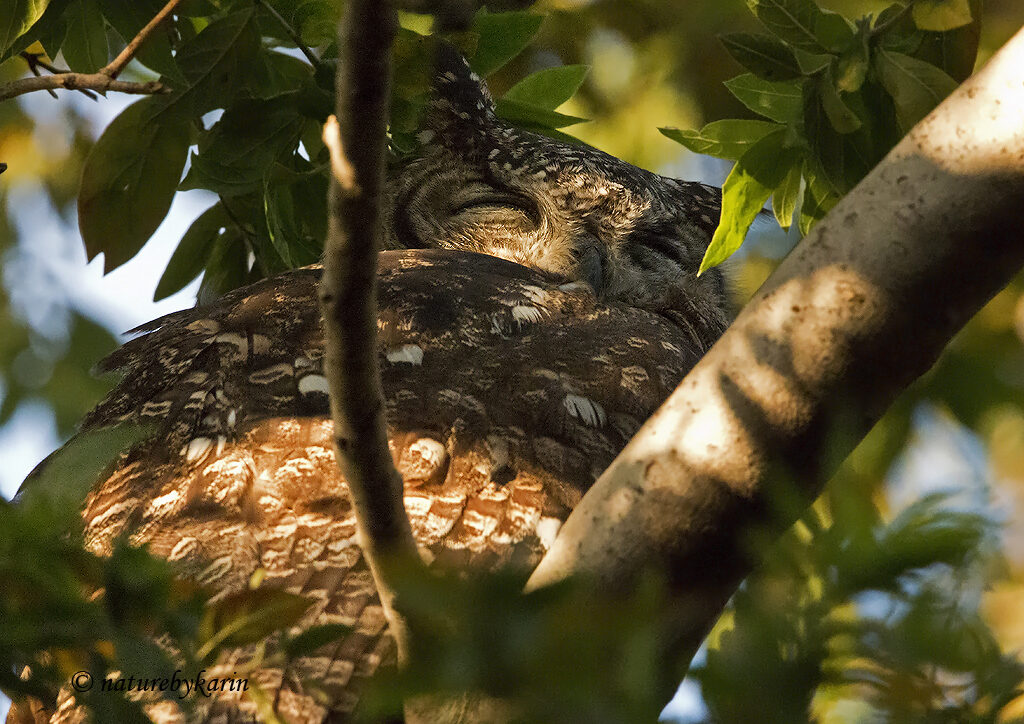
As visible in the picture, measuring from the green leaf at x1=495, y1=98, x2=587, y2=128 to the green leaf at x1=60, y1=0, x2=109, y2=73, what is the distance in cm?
99

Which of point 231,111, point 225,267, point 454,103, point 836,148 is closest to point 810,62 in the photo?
point 836,148

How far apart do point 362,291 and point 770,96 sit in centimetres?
125

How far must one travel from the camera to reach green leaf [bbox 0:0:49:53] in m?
2.17

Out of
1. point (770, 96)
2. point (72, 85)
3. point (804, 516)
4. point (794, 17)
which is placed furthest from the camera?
point (72, 85)

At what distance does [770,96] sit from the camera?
6.95 feet

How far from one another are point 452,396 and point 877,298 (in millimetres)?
904

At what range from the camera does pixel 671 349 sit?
8.19 feet

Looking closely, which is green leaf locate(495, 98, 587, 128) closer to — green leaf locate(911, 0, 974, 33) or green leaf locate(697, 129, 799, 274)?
green leaf locate(697, 129, 799, 274)

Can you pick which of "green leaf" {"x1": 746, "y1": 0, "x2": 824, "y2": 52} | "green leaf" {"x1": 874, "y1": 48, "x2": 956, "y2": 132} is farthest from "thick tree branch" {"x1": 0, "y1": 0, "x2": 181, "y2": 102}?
"green leaf" {"x1": 874, "y1": 48, "x2": 956, "y2": 132}

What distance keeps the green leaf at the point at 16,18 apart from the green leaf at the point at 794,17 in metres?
1.43

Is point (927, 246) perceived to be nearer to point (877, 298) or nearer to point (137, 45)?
point (877, 298)

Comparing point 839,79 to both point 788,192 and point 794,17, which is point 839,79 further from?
point 788,192

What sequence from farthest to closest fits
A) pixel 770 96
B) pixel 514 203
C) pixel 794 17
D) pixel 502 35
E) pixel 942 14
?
pixel 514 203, pixel 502 35, pixel 770 96, pixel 794 17, pixel 942 14

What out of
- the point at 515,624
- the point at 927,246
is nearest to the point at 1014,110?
the point at 927,246
